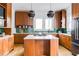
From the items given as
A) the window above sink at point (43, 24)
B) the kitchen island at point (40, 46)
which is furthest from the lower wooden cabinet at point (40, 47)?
the window above sink at point (43, 24)

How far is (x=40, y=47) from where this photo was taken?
19.3ft

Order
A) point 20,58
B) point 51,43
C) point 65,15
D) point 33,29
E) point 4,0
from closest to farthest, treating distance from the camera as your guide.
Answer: point 20,58 → point 4,0 → point 51,43 → point 65,15 → point 33,29

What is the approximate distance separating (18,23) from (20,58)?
968 cm

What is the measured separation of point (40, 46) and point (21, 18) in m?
5.86

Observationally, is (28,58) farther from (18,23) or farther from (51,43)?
(18,23)

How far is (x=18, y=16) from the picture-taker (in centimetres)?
1140

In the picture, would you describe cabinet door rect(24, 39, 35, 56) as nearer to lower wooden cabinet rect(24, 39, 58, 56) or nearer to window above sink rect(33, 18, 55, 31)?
lower wooden cabinet rect(24, 39, 58, 56)

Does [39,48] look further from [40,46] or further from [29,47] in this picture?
[29,47]

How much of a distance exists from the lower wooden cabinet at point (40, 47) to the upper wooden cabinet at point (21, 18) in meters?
5.73

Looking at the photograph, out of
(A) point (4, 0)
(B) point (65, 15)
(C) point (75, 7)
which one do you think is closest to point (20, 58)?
(A) point (4, 0)

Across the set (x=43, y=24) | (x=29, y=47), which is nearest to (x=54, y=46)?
(x=29, y=47)

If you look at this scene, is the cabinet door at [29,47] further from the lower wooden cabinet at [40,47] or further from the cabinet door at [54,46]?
the cabinet door at [54,46]

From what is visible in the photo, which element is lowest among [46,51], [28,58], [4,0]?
[46,51]

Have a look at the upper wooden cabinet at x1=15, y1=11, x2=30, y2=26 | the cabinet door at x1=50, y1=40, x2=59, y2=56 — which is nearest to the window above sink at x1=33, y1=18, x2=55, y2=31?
the upper wooden cabinet at x1=15, y1=11, x2=30, y2=26
